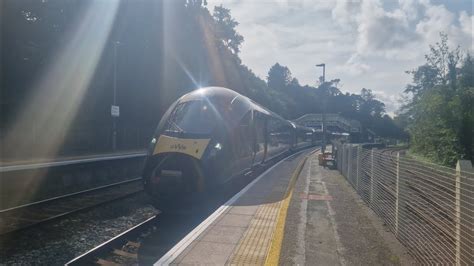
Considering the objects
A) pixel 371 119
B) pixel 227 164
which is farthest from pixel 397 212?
pixel 371 119

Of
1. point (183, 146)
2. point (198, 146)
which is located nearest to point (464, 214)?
point (198, 146)

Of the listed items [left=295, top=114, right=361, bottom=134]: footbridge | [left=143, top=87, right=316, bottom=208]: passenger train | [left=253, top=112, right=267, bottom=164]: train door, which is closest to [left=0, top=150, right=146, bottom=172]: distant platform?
[left=143, top=87, right=316, bottom=208]: passenger train

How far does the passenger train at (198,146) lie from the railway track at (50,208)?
2135 mm

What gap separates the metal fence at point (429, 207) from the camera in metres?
4.98

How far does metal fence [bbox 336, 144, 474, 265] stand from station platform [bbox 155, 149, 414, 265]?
37 cm

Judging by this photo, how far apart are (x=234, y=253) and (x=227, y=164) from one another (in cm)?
563

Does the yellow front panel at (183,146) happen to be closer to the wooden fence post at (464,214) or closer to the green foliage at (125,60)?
the wooden fence post at (464,214)

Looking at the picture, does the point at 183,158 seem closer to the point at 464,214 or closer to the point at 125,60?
the point at 464,214

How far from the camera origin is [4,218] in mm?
9719

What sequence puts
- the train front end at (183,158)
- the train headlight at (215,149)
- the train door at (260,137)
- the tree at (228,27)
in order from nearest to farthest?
the train front end at (183,158)
the train headlight at (215,149)
the train door at (260,137)
the tree at (228,27)

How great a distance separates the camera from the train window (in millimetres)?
11609

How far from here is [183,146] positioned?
11016 mm

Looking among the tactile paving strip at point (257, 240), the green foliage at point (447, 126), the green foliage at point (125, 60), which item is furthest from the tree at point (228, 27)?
the tactile paving strip at point (257, 240)

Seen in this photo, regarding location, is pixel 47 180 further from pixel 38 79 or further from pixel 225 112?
pixel 38 79
